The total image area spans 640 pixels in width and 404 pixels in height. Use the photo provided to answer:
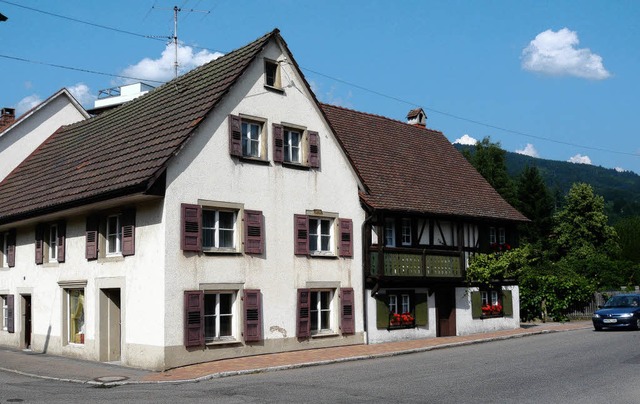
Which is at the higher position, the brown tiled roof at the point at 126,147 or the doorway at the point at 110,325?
the brown tiled roof at the point at 126,147

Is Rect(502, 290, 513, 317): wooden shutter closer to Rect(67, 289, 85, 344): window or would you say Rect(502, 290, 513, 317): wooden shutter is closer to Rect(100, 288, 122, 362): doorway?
Rect(100, 288, 122, 362): doorway

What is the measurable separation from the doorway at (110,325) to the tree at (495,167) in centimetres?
5129

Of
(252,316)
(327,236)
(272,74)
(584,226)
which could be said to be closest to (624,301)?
(327,236)

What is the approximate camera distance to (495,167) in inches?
2731

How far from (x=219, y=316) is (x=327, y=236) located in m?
5.14

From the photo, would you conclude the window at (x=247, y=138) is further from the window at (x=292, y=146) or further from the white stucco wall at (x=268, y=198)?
the window at (x=292, y=146)

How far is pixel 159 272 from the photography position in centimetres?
1873

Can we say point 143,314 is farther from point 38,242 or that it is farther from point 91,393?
point 38,242

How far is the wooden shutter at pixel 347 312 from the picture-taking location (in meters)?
23.2

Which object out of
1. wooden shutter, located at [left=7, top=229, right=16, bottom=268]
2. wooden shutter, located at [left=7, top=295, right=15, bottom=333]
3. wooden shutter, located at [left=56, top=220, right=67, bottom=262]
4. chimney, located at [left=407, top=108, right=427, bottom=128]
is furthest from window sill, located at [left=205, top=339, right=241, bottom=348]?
chimney, located at [left=407, top=108, right=427, bottom=128]

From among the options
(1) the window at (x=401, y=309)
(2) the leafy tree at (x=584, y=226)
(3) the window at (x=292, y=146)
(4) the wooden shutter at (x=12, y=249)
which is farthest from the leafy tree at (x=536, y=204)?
(4) the wooden shutter at (x=12, y=249)

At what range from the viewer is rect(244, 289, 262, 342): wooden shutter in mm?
20203

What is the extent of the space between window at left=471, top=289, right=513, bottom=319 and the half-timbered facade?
0.13 ft

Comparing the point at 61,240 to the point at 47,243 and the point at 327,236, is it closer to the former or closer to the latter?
the point at 47,243
